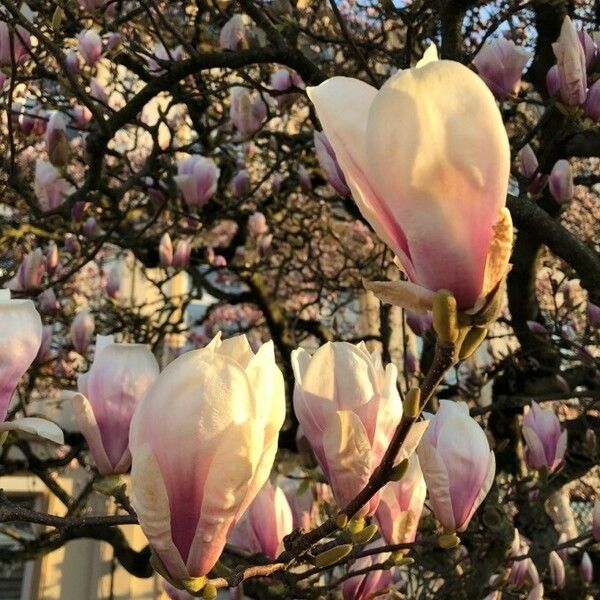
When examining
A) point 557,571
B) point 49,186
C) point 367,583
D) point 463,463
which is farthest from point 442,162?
point 49,186

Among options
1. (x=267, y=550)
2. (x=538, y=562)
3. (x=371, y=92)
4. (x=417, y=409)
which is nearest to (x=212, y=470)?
(x=417, y=409)

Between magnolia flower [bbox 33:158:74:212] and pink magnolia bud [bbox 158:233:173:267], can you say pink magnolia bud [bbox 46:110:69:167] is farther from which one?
pink magnolia bud [bbox 158:233:173:267]

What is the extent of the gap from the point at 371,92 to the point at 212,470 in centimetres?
36

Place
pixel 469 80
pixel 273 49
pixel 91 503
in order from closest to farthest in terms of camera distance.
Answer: pixel 469 80 → pixel 273 49 → pixel 91 503

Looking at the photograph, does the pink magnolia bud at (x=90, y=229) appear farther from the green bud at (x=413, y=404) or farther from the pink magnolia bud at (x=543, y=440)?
the green bud at (x=413, y=404)

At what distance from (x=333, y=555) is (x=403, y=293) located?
0.36m

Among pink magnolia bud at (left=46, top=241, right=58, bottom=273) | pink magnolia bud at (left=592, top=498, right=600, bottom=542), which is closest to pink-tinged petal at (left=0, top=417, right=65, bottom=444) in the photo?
pink magnolia bud at (left=592, top=498, right=600, bottom=542)

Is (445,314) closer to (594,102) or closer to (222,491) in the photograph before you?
(222,491)

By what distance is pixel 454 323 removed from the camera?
1.83 feet

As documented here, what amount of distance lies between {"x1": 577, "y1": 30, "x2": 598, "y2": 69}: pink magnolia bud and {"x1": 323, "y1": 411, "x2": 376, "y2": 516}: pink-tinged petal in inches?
62.8

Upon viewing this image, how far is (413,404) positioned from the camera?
608mm

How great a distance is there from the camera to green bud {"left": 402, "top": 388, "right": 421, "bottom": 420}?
61 centimetres

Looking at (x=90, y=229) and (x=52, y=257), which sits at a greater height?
(x=90, y=229)

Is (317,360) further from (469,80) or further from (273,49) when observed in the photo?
(273,49)
